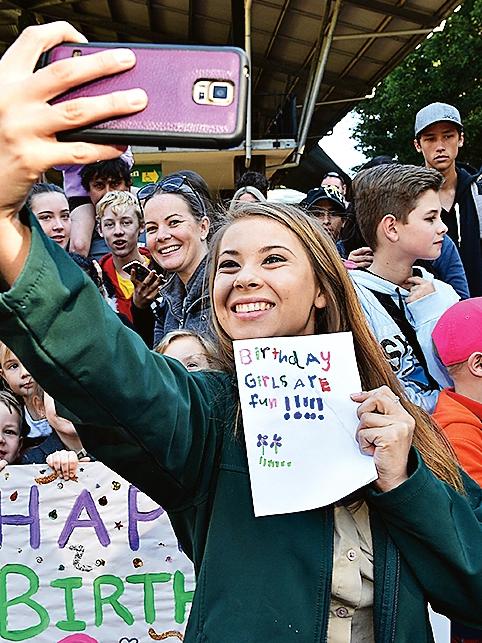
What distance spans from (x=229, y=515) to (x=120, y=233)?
3360 mm

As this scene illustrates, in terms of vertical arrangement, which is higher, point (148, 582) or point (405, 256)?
point (405, 256)

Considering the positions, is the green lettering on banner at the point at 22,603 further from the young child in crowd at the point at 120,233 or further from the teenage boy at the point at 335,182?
the teenage boy at the point at 335,182

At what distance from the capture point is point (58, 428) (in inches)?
142

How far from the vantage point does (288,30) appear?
14.0 metres

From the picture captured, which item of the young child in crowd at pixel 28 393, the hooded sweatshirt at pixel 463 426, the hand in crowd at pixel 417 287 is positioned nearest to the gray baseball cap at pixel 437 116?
the hand in crowd at pixel 417 287

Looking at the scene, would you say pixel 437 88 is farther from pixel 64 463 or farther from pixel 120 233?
pixel 64 463

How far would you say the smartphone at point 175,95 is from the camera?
3.63 feet

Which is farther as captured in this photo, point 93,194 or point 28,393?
point 93,194

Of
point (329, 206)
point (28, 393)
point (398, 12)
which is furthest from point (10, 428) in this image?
point (398, 12)

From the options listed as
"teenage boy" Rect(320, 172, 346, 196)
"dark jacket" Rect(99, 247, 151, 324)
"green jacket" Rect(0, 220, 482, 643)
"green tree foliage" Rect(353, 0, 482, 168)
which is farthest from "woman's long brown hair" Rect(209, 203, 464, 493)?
"green tree foliage" Rect(353, 0, 482, 168)

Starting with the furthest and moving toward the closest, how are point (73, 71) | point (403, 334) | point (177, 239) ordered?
1. point (177, 239)
2. point (403, 334)
3. point (73, 71)

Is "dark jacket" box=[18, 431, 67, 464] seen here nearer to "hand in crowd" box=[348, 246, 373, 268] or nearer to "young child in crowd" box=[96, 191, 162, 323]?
"young child in crowd" box=[96, 191, 162, 323]

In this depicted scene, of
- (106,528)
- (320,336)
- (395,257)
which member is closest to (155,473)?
(320,336)

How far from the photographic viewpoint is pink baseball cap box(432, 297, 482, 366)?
9.87 ft
